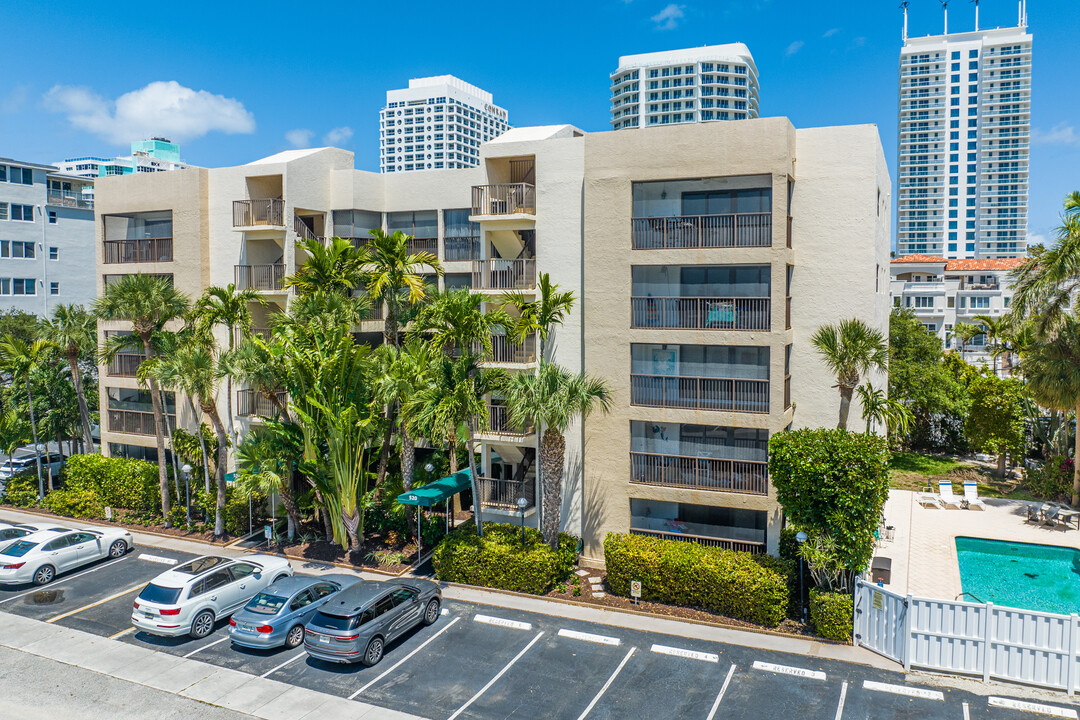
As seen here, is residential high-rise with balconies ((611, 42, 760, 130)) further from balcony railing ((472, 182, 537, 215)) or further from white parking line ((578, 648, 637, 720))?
white parking line ((578, 648, 637, 720))

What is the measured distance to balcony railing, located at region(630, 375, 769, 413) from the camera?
22.2 metres

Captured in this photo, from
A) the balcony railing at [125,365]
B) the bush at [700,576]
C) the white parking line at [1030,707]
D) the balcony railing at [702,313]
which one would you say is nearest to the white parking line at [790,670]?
the bush at [700,576]

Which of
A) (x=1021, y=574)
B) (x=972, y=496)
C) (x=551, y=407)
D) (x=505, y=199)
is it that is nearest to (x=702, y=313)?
(x=551, y=407)

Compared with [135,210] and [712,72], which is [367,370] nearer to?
[135,210]

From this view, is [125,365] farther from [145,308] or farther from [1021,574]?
[1021,574]

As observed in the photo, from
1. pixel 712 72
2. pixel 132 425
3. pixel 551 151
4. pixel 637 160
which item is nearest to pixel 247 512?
pixel 132 425

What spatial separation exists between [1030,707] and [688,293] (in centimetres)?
1316

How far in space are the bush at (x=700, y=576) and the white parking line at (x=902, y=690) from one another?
327 centimetres

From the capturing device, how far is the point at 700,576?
2011cm

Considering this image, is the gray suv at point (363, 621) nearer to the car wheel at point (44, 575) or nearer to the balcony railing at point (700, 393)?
the balcony railing at point (700, 393)

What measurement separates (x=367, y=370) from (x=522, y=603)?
28.7ft

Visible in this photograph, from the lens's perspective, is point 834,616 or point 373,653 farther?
point 834,616

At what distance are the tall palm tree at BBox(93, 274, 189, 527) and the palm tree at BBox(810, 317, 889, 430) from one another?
A: 22054 millimetres

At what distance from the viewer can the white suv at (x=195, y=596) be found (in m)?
18.8
